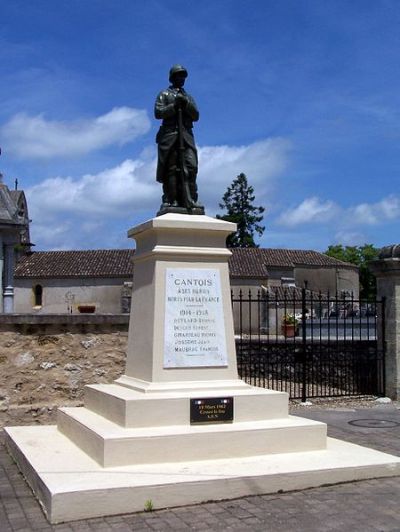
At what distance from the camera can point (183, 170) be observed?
7.23 m

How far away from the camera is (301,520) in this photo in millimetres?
4930

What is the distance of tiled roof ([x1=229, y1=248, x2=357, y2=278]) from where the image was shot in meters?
42.4

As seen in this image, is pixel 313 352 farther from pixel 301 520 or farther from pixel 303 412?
pixel 301 520

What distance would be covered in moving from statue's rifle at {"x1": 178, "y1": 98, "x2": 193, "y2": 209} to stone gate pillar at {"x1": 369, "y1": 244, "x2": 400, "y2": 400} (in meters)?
6.50

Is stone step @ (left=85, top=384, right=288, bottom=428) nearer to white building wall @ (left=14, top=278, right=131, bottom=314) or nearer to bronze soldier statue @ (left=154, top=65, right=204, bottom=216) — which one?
bronze soldier statue @ (left=154, top=65, right=204, bottom=216)

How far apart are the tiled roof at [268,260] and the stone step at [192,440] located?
3496 centimetres

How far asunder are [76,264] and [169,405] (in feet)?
124

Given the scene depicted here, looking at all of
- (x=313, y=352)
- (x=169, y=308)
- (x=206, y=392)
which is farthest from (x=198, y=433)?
(x=313, y=352)

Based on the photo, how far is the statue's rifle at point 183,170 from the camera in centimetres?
716

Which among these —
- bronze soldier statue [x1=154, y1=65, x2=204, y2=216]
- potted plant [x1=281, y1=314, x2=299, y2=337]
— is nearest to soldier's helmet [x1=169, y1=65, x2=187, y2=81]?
bronze soldier statue [x1=154, y1=65, x2=204, y2=216]

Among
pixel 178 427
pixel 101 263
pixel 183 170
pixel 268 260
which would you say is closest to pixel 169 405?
pixel 178 427

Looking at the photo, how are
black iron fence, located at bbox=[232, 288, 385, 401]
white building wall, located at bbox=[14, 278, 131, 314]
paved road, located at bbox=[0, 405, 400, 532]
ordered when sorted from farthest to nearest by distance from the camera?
white building wall, located at bbox=[14, 278, 131, 314]
black iron fence, located at bbox=[232, 288, 385, 401]
paved road, located at bbox=[0, 405, 400, 532]

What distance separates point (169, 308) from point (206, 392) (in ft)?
Result: 3.03

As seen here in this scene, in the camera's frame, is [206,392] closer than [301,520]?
No
